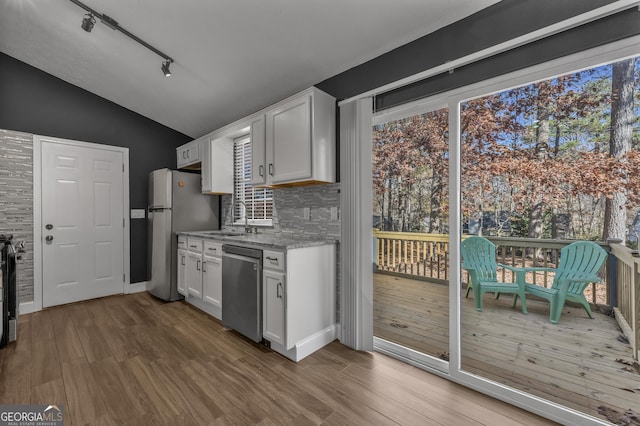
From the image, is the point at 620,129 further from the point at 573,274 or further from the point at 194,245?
the point at 194,245

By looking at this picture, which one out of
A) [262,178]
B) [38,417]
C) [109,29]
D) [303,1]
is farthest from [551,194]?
[109,29]

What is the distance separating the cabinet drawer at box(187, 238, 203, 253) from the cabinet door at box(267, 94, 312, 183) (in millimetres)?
1332

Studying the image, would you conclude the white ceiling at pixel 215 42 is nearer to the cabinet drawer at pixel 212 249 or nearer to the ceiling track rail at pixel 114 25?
the ceiling track rail at pixel 114 25

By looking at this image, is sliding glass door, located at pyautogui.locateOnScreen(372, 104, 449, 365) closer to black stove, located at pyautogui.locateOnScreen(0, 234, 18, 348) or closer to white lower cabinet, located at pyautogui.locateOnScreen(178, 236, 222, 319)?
white lower cabinet, located at pyautogui.locateOnScreen(178, 236, 222, 319)

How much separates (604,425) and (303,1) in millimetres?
3138

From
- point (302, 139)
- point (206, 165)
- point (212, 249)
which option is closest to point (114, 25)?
point (206, 165)

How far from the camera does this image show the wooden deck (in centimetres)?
153

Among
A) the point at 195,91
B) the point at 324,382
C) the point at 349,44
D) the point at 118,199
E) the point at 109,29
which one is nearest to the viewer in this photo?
the point at 324,382

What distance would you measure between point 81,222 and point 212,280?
2.23 m

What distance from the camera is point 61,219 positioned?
365 cm

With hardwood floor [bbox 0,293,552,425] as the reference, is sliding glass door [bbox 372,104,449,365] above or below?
above

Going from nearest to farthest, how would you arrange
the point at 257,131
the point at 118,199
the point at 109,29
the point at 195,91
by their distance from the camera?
1. the point at 109,29
2. the point at 257,131
3. the point at 195,91
4. the point at 118,199

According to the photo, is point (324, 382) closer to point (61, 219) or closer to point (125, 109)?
point (61, 219)

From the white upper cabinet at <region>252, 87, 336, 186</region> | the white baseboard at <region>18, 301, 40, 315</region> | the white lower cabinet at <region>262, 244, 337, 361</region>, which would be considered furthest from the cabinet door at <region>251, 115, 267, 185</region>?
the white baseboard at <region>18, 301, 40, 315</region>
